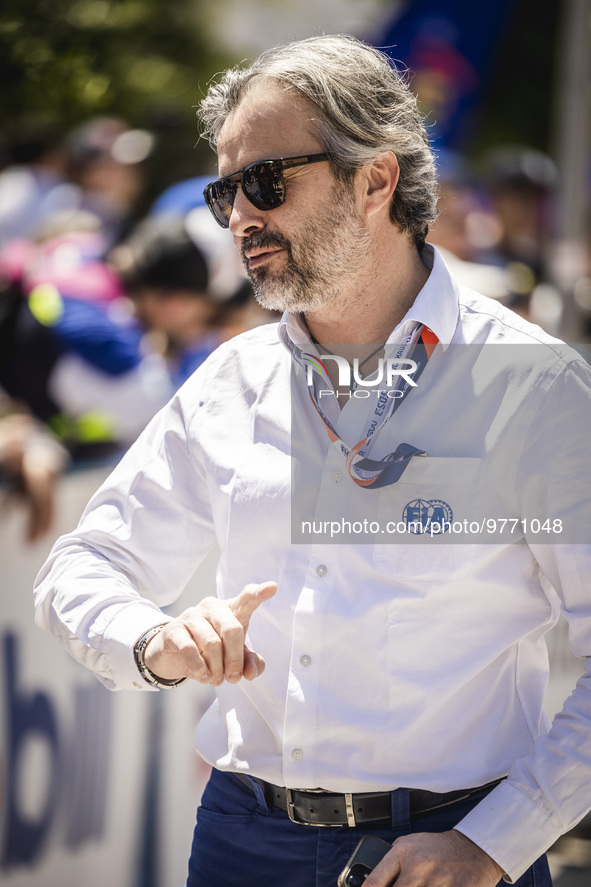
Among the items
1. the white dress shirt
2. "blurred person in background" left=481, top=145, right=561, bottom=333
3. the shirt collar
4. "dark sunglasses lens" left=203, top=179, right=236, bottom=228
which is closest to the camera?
the white dress shirt

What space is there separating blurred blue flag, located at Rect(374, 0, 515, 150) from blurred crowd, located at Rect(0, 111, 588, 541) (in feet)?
9.81

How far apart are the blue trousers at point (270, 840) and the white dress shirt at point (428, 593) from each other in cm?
8

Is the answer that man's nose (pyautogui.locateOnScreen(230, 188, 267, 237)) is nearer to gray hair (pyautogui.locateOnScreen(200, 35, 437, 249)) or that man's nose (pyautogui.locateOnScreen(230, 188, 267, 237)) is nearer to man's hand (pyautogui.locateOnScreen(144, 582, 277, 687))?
gray hair (pyautogui.locateOnScreen(200, 35, 437, 249))

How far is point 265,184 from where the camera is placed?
209cm

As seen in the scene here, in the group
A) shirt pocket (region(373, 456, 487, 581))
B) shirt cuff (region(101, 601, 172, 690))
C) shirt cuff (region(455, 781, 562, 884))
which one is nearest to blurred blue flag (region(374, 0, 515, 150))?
shirt pocket (region(373, 456, 487, 581))

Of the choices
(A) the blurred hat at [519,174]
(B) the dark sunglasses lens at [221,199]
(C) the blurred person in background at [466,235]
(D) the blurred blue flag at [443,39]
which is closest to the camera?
(B) the dark sunglasses lens at [221,199]

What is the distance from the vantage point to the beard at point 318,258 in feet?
7.04

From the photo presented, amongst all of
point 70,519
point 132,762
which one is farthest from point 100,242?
point 132,762

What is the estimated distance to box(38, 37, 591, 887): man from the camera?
6.17 ft

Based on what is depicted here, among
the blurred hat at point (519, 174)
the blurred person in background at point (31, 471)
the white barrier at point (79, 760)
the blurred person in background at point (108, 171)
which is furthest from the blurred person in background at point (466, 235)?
the white barrier at point (79, 760)

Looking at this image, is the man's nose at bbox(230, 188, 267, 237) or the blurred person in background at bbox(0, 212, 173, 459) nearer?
the man's nose at bbox(230, 188, 267, 237)

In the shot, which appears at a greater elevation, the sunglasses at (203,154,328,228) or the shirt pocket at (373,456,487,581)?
the sunglasses at (203,154,328,228)

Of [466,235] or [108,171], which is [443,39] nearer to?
[466,235]

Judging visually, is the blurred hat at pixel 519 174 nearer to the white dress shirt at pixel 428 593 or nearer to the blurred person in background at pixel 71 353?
the blurred person in background at pixel 71 353
